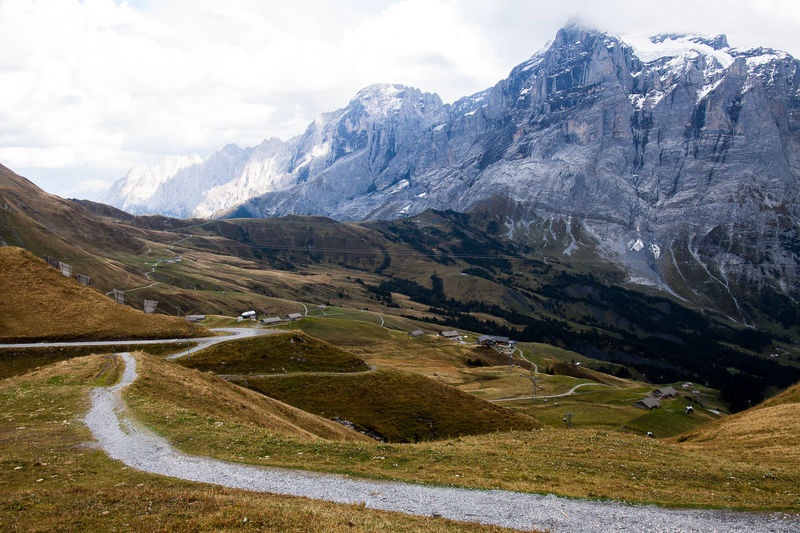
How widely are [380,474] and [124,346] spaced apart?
197 feet

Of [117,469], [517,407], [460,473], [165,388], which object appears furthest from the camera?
[517,407]

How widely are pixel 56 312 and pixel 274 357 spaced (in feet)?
115

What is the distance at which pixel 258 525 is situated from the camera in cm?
1866

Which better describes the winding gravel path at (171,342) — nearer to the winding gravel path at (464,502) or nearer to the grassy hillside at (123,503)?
the grassy hillside at (123,503)

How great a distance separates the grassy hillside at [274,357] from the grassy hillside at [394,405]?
11.9 ft

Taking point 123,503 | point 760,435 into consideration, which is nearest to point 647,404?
point 760,435

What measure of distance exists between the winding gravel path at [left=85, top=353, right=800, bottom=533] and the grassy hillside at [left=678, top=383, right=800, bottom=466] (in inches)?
605

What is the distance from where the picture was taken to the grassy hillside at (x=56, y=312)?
71.4 metres

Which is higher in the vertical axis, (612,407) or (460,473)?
(460,473)

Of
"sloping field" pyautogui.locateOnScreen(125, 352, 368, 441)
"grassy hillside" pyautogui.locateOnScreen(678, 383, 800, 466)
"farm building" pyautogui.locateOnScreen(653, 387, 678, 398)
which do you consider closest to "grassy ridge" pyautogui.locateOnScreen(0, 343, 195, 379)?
"sloping field" pyautogui.locateOnScreen(125, 352, 368, 441)

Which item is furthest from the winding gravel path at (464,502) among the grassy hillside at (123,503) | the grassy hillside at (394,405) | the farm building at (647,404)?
the farm building at (647,404)

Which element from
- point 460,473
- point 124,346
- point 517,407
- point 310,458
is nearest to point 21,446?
point 310,458

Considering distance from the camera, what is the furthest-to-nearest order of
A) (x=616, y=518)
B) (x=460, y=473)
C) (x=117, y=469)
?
(x=460, y=473), (x=117, y=469), (x=616, y=518)

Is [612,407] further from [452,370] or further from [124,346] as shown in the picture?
[124,346]
